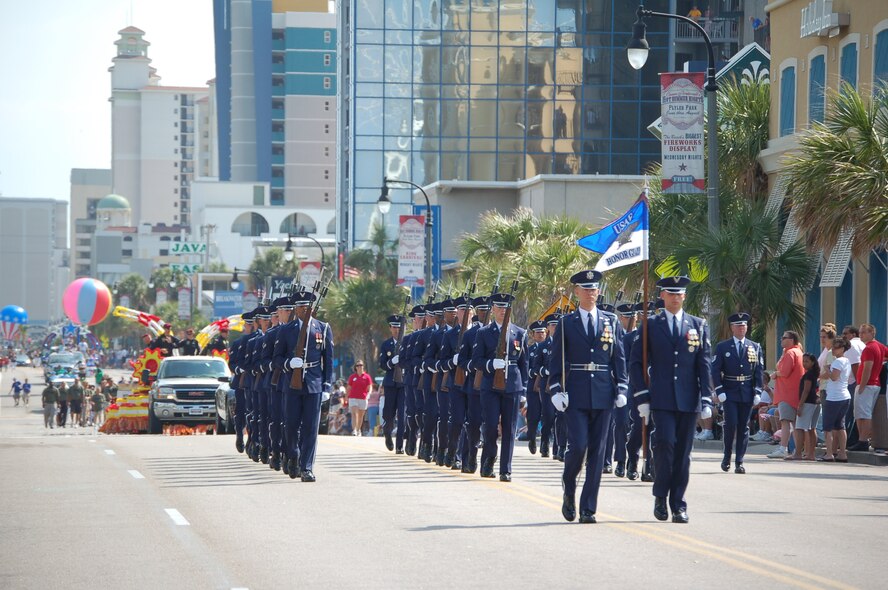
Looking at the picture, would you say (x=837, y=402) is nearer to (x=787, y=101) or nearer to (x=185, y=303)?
(x=787, y=101)

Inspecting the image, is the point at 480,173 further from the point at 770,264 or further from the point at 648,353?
the point at 648,353

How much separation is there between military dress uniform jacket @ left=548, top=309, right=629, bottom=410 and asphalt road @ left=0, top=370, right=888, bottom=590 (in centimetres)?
111

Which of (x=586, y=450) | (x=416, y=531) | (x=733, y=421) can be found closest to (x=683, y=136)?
(x=733, y=421)

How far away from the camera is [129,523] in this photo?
43.9 ft

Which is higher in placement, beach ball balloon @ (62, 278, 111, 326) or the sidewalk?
beach ball balloon @ (62, 278, 111, 326)

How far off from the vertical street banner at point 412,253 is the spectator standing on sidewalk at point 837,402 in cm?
2069

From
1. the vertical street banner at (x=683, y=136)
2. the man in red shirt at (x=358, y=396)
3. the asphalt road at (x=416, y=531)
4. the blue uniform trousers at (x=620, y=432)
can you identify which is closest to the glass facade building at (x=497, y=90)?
the man in red shirt at (x=358, y=396)

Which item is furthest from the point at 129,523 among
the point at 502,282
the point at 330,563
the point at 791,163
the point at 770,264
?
the point at 502,282

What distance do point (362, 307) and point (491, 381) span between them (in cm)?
3981

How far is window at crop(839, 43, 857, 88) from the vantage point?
101 feet

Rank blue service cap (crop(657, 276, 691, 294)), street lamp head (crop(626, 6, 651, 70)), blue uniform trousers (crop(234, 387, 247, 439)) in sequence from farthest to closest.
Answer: street lamp head (crop(626, 6, 651, 70)) → blue uniform trousers (crop(234, 387, 247, 439)) → blue service cap (crop(657, 276, 691, 294))

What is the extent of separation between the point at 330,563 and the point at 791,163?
16344mm

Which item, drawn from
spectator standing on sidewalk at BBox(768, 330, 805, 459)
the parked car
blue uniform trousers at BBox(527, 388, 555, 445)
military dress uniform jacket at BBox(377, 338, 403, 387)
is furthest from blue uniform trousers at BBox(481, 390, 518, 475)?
the parked car

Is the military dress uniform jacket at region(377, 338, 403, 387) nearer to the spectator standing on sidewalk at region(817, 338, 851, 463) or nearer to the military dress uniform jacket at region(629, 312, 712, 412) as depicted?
the spectator standing on sidewalk at region(817, 338, 851, 463)
